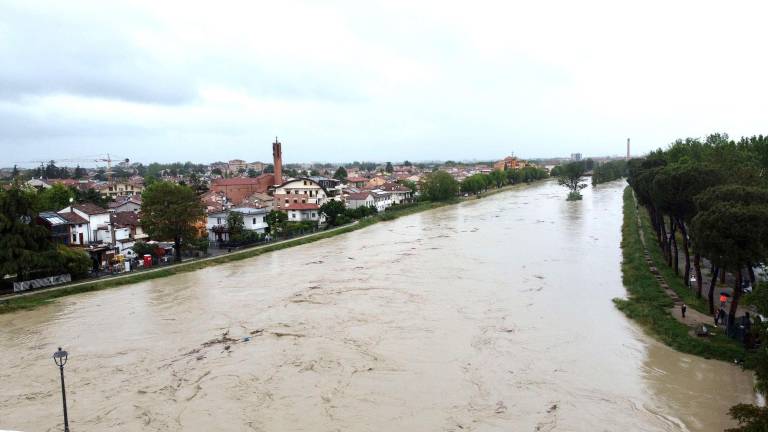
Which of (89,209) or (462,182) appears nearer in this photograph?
(89,209)

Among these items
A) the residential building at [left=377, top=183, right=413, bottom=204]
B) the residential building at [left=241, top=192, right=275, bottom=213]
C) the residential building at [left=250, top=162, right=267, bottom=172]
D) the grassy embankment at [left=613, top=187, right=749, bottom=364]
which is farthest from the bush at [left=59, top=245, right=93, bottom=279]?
the residential building at [left=250, top=162, right=267, bottom=172]

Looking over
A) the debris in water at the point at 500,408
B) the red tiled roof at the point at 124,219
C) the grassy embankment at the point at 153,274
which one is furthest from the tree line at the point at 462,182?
the debris in water at the point at 500,408

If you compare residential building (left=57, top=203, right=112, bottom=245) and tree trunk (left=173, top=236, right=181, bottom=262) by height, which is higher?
residential building (left=57, top=203, right=112, bottom=245)

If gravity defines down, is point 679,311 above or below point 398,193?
below

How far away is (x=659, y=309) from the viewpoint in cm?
1223

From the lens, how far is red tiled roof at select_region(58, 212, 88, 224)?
20.9 m

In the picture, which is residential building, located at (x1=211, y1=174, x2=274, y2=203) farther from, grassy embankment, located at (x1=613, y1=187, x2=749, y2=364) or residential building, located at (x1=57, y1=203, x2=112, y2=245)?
grassy embankment, located at (x1=613, y1=187, x2=749, y2=364)

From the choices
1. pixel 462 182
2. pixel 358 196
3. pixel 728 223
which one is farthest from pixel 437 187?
pixel 728 223

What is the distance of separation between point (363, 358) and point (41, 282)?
40.3 feet

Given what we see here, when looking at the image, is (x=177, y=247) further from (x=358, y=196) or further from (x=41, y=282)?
(x=358, y=196)

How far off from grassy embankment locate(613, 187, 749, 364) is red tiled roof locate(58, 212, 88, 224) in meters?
20.4

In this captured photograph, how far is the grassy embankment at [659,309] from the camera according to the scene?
970 centimetres

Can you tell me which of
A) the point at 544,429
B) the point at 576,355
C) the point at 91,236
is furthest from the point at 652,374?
the point at 91,236

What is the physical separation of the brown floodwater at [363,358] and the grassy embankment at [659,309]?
32cm
